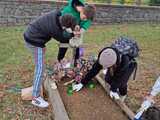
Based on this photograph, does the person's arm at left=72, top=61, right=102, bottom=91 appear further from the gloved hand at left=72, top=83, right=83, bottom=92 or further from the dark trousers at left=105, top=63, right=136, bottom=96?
the dark trousers at left=105, top=63, right=136, bottom=96

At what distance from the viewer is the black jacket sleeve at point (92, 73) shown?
16.9 feet

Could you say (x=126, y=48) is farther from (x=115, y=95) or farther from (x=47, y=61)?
(x=47, y=61)

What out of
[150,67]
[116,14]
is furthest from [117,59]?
[116,14]

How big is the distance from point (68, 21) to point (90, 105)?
4.30 feet

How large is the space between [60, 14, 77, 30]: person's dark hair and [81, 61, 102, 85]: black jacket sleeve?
30.8 inches

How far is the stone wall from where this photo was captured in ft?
33.6

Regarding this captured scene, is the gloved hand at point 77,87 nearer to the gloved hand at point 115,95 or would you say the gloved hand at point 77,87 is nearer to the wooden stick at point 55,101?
the wooden stick at point 55,101

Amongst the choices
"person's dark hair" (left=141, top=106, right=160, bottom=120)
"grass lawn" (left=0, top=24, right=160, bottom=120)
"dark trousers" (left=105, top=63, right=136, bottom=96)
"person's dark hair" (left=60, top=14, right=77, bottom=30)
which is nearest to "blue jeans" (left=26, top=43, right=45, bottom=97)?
"grass lawn" (left=0, top=24, right=160, bottom=120)

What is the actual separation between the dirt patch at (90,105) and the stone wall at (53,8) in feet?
17.2

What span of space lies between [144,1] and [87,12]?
8.30 meters

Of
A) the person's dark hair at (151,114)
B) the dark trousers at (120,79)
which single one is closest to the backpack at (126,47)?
the dark trousers at (120,79)

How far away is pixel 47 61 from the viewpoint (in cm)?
724

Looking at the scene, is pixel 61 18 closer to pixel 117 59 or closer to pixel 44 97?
pixel 117 59

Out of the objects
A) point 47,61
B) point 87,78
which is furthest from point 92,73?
point 47,61
